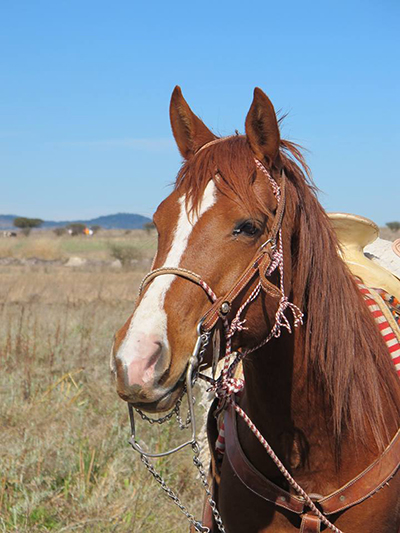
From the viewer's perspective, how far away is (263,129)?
2.16 meters

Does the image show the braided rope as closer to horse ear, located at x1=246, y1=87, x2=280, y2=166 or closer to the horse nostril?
the horse nostril

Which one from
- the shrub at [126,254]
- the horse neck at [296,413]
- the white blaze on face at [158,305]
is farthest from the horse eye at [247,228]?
the shrub at [126,254]

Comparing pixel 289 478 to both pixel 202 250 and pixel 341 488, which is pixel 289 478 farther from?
pixel 202 250

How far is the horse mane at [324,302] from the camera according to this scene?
86.0 inches

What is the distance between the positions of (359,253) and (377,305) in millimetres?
684

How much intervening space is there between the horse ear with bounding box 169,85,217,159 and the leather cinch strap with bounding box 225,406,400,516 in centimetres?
123

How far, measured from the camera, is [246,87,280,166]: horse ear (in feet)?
6.92

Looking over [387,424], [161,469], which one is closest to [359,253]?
[387,424]

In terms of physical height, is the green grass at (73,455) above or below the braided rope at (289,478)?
below

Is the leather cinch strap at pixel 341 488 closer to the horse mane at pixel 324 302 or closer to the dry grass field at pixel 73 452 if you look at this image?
the horse mane at pixel 324 302

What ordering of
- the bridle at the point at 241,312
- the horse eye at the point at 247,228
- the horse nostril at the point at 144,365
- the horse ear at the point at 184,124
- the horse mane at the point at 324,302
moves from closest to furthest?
the horse nostril at the point at 144,365, the bridle at the point at 241,312, the horse eye at the point at 247,228, the horse mane at the point at 324,302, the horse ear at the point at 184,124

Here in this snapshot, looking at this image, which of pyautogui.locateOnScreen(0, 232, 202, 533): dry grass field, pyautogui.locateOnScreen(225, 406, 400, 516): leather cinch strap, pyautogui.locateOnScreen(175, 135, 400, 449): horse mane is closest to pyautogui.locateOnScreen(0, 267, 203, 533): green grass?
pyautogui.locateOnScreen(0, 232, 202, 533): dry grass field

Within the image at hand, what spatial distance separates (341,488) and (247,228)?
3.28 ft

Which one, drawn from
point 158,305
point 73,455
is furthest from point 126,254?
point 158,305
